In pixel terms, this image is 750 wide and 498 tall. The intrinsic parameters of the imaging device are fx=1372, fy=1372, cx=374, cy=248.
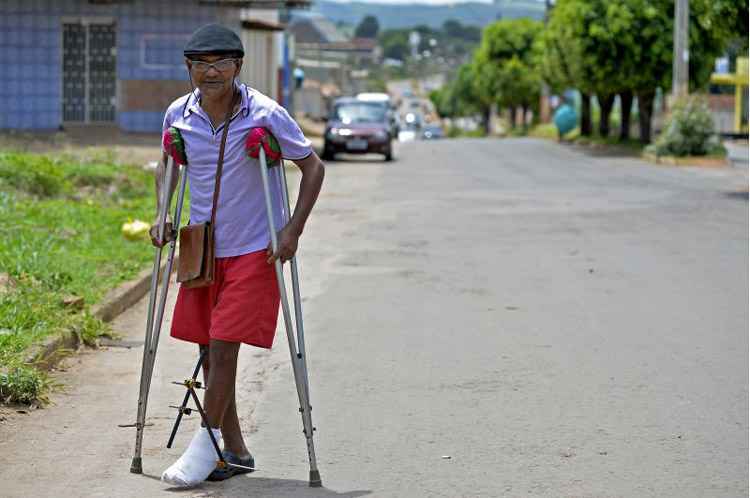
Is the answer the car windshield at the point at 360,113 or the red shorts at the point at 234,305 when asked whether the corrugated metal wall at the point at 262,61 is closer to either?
the car windshield at the point at 360,113

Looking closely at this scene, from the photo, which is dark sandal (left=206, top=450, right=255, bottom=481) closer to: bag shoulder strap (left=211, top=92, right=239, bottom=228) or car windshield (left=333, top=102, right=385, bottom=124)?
bag shoulder strap (left=211, top=92, right=239, bottom=228)

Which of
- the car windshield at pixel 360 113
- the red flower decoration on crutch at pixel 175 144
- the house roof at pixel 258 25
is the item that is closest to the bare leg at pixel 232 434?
the red flower decoration on crutch at pixel 175 144

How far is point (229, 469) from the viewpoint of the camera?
18.0 feet

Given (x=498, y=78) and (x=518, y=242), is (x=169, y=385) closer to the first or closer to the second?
(x=518, y=242)

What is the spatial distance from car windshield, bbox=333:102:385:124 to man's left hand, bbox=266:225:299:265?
86.4 ft

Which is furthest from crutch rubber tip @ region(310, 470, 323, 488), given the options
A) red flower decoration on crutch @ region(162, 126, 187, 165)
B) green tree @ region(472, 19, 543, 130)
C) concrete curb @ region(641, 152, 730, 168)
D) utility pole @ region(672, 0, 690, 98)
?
green tree @ region(472, 19, 543, 130)

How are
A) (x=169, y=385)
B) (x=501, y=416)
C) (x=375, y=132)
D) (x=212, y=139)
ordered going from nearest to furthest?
1. (x=212, y=139)
2. (x=501, y=416)
3. (x=169, y=385)
4. (x=375, y=132)

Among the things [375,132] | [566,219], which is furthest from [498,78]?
[566,219]

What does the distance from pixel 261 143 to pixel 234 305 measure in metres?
0.63

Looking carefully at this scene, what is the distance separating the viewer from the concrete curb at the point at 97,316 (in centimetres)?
755

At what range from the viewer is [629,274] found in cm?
1170

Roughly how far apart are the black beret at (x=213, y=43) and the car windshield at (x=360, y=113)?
26.3 meters

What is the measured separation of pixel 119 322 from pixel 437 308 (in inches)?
89.9

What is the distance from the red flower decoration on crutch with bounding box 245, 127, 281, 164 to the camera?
17.3 feet
